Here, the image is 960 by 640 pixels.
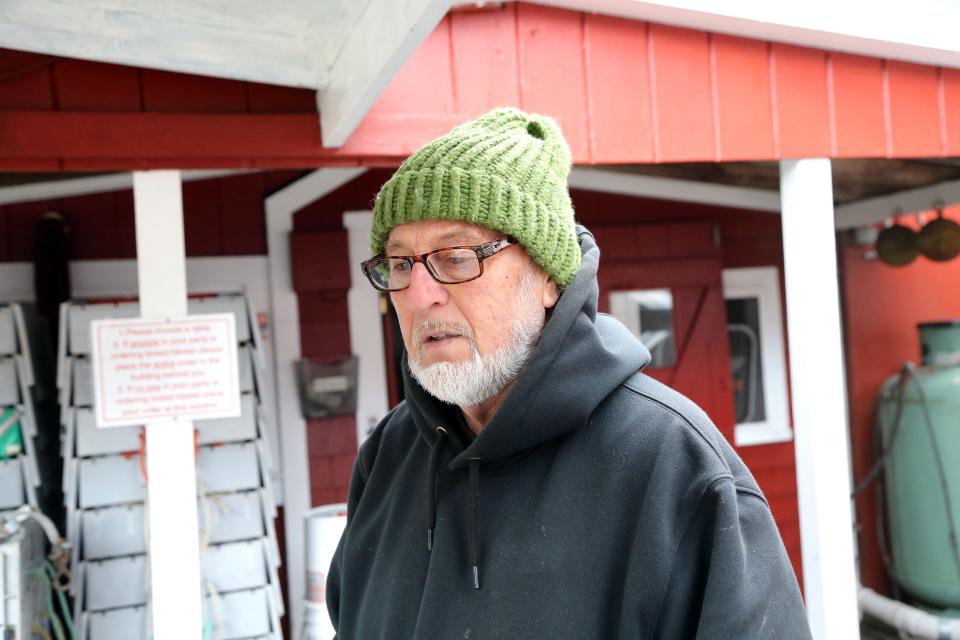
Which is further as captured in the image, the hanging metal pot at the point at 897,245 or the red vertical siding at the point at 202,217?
the hanging metal pot at the point at 897,245

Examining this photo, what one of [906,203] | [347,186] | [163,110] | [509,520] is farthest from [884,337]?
[509,520]

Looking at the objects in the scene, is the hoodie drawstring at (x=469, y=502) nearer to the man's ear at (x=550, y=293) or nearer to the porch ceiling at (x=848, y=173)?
the man's ear at (x=550, y=293)

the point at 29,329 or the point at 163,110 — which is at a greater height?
the point at 163,110

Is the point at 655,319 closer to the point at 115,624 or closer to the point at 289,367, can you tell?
the point at 289,367

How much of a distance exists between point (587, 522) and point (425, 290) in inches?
16.5

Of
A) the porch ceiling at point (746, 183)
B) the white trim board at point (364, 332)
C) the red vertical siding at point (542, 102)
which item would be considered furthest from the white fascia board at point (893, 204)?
the white trim board at point (364, 332)

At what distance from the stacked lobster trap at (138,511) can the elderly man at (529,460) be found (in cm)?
269

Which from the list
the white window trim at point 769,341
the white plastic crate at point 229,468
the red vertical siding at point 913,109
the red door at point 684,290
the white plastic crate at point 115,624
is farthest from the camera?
the white window trim at point 769,341

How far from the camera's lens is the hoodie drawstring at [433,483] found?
1.33 metres

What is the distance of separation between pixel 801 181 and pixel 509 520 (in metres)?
2.50

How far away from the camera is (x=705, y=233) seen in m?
5.27

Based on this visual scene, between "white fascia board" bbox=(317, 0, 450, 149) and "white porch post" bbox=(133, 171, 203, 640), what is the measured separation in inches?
21.5

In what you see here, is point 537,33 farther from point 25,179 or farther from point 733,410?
point 733,410

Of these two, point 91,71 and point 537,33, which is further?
point 537,33
